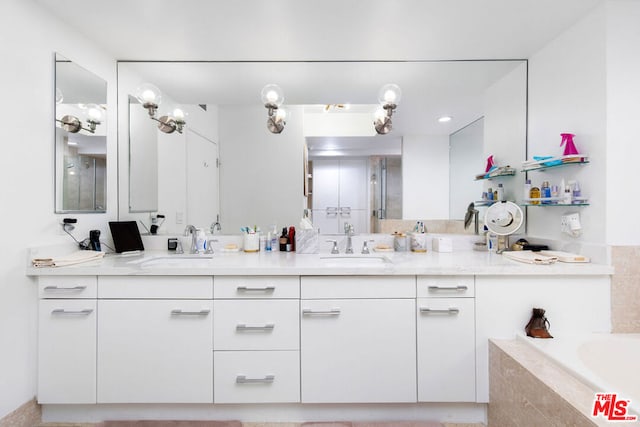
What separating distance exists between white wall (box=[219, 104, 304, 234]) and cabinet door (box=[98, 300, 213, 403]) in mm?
777

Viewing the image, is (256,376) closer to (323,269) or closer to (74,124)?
(323,269)

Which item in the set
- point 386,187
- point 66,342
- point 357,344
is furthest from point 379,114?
point 66,342

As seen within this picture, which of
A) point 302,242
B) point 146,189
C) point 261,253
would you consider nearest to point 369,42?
point 302,242

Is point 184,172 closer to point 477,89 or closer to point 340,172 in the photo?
point 340,172

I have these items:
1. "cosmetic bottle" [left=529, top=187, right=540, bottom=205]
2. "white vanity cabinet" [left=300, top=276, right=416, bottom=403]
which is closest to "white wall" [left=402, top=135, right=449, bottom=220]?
"cosmetic bottle" [left=529, top=187, right=540, bottom=205]

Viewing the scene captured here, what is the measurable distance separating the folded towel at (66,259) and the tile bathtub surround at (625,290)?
9.27 ft

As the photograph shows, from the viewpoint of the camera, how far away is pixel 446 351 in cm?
158

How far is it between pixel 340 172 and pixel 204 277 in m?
1.20

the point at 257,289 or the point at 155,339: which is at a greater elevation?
the point at 257,289

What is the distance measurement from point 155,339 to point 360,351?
1.07 meters

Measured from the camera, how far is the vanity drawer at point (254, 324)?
5.17ft

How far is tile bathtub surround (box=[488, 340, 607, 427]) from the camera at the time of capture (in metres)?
1.09

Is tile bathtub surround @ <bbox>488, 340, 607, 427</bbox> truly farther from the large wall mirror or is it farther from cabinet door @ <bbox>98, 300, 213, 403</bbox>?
cabinet door @ <bbox>98, 300, 213, 403</bbox>

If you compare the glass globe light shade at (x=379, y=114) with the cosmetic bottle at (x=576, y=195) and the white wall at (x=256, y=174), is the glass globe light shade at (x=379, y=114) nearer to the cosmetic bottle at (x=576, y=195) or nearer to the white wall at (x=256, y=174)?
the white wall at (x=256, y=174)
